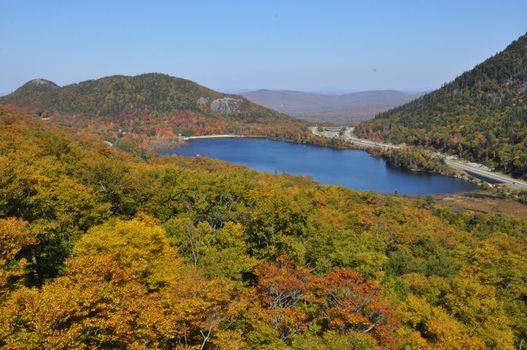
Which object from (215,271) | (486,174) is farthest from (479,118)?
(215,271)

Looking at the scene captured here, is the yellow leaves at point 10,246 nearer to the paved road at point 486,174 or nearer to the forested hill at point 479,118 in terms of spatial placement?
the paved road at point 486,174

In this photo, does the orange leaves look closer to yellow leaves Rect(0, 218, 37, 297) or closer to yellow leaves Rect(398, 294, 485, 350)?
yellow leaves Rect(398, 294, 485, 350)

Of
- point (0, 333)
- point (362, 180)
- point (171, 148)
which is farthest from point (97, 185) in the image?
point (171, 148)

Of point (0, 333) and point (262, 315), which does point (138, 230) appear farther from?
point (0, 333)

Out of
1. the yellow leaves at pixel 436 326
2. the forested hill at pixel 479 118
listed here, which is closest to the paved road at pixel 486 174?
the forested hill at pixel 479 118

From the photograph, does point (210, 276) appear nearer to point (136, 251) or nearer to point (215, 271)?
point (215, 271)
